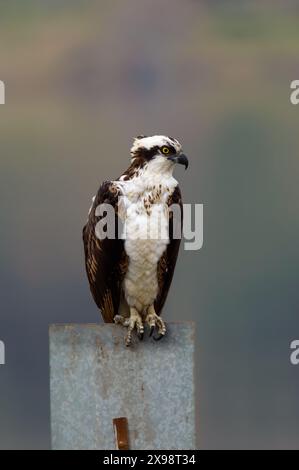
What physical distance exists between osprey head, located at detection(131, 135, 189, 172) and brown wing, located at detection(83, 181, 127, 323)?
1.10ft

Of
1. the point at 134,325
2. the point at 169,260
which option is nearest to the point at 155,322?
the point at 134,325

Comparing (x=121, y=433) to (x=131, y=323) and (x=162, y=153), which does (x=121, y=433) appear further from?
(x=162, y=153)

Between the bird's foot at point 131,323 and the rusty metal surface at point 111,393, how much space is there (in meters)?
0.10

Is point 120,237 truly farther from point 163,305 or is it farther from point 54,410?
point 54,410

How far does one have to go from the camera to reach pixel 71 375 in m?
8.57

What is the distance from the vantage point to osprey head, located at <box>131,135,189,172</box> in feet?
30.1

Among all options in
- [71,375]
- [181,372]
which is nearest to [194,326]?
[181,372]

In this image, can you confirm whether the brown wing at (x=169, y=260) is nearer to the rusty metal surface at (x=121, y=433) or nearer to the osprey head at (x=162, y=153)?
the osprey head at (x=162, y=153)

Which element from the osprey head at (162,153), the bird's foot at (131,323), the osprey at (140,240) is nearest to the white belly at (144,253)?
the osprey at (140,240)

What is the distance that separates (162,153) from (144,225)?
1.78 feet

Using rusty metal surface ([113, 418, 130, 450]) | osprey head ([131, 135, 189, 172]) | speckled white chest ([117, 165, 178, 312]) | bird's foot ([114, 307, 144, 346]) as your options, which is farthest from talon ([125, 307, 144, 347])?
osprey head ([131, 135, 189, 172])

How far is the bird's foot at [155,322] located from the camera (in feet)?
29.0

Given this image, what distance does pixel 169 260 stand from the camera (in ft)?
30.3
